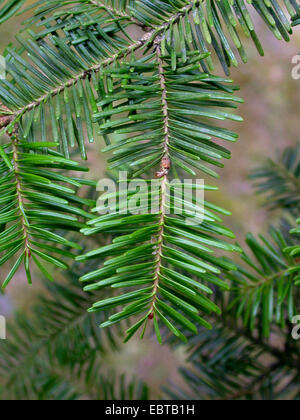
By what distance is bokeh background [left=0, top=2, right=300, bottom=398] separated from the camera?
1407mm

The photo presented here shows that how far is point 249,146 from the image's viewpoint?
5.02 feet

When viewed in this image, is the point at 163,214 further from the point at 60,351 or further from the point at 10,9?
the point at 60,351

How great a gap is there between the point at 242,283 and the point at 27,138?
0.28 metres

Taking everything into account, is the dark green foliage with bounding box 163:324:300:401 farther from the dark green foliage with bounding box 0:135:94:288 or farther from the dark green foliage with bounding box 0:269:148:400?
the dark green foliage with bounding box 0:135:94:288

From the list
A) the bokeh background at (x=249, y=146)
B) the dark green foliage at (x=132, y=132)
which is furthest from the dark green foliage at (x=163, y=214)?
the bokeh background at (x=249, y=146)

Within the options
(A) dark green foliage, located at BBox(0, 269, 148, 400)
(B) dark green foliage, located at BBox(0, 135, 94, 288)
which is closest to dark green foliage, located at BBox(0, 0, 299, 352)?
(B) dark green foliage, located at BBox(0, 135, 94, 288)

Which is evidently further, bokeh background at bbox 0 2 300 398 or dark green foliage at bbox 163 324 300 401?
bokeh background at bbox 0 2 300 398

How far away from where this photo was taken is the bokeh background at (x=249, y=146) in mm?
1407

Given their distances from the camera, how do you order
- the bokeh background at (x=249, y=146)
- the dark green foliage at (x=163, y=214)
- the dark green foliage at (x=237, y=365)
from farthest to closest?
the bokeh background at (x=249, y=146) < the dark green foliage at (x=237, y=365) < the dark green foliage at (x=163, y=214)

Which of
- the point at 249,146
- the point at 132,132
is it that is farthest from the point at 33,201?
the point at 249,146

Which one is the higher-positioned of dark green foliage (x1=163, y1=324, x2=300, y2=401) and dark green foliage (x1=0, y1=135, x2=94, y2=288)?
dark green foliage (x1=0, y1=135, x2=94, y2=288)

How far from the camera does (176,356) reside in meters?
1.38

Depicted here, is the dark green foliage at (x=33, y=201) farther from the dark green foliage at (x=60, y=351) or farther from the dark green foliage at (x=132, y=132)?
the dark green foliage at (x=60, y=351)
